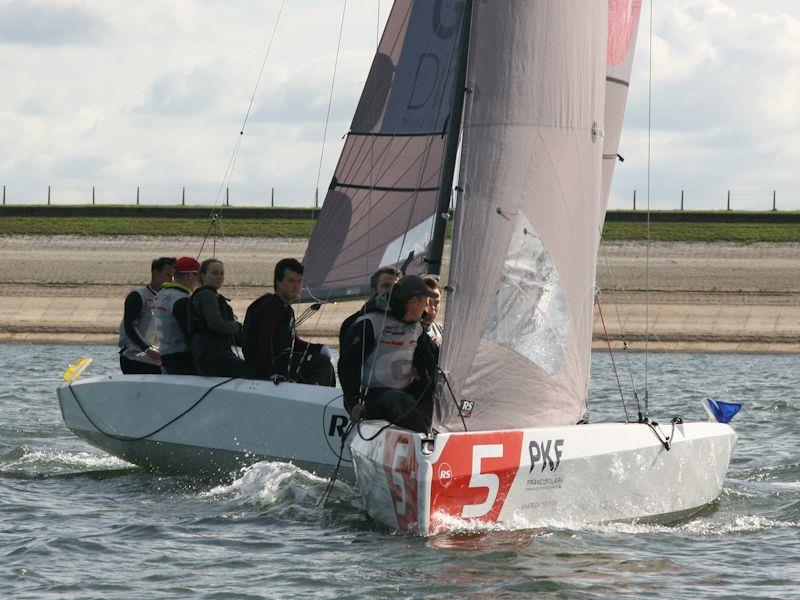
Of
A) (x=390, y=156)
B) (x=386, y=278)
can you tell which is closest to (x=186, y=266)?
(x=386, y=278)

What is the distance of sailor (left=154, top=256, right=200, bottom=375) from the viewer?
12141 millimetres

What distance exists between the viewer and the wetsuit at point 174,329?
1213 centimetres

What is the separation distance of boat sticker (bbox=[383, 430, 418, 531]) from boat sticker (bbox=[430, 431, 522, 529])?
0.14 meters

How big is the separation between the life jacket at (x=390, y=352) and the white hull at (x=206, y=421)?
1.31 metres

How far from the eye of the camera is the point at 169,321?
40.3 feet

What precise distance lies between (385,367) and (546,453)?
125 cm

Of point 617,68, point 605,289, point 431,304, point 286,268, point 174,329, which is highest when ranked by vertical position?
point 617,68

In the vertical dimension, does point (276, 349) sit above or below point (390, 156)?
below

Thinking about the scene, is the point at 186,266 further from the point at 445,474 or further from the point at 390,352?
the point at 445,474

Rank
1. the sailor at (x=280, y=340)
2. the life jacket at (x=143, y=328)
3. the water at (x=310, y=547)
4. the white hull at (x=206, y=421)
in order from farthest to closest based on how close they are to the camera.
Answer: the life jacket at (x=143, y=328)
the sailor at (x=280, y=340)
the white hull at (x=206, y=421)
the water at (x=310, y=547)

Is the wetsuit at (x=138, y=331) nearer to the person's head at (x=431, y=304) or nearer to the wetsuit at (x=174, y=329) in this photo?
the wetsuit at (x=174, y=329)

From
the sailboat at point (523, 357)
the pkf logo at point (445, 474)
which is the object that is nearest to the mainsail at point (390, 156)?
the sailboat at point (523, 357)

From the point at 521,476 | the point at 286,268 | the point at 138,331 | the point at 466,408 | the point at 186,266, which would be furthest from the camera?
the point at 138,331

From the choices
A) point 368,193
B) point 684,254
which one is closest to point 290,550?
point 368,193
